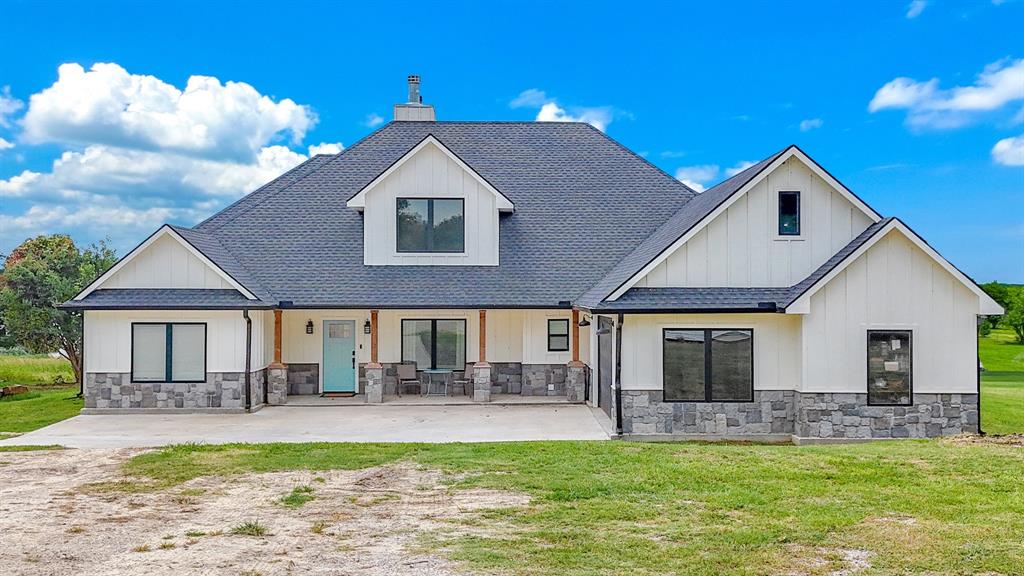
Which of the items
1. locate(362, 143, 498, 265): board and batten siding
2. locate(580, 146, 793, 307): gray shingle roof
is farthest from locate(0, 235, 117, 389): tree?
locate(580, 146, 793, 307): gray shingle roof

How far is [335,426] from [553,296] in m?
6.14

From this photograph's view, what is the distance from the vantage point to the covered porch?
1898cm

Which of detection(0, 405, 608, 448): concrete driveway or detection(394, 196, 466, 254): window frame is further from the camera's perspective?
detection(394, 196, 466, 254): window frame

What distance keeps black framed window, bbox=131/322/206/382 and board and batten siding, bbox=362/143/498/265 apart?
185 inches

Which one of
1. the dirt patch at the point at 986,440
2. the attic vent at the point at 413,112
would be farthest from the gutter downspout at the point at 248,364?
the dirt patch at the point at 986,440

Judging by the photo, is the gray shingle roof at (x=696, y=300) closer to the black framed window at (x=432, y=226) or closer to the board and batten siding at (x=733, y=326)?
the board and batten siding at (x=733, y=326)

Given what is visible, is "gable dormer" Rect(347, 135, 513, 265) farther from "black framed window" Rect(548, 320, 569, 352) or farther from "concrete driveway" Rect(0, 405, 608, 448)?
"concrete driveway" Rect(0, 405, 608, 448)

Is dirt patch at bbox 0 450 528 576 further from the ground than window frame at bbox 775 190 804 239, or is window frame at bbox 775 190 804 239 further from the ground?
window frame at bbox 775 190 804 239

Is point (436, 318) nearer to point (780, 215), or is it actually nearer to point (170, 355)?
point (170, 355)

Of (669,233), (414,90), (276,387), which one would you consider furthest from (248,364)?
(414,90)

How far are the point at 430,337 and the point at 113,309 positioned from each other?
7236 millimetres

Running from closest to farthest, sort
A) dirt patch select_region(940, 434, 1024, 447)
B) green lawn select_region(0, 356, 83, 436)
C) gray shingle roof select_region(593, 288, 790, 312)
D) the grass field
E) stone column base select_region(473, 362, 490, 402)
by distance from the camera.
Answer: dirt patch select_region(940, 434, 1024, 447) < gray shingle roof select_region(593, 288, 790, 312) < green lawn select_region(0, 356, 83, 436) < the grass field < stone column base select_region(473, 362, 490, 402)

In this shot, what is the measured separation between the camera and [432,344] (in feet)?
63.4

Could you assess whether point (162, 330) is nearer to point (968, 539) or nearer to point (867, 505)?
point (867, 505)
